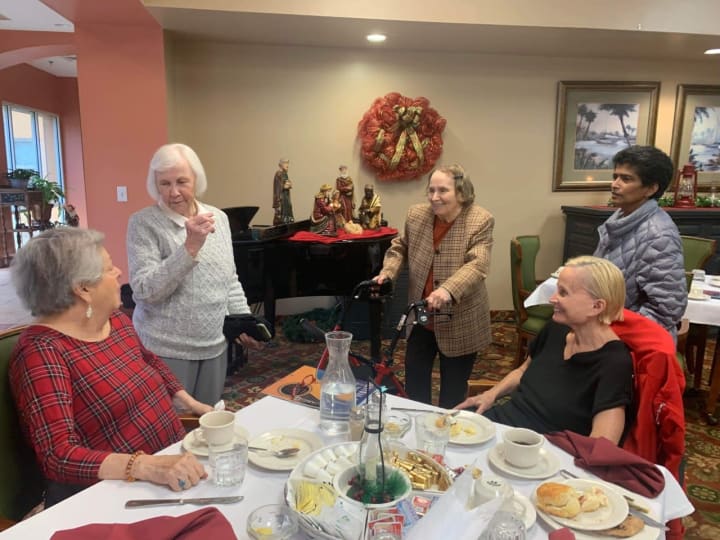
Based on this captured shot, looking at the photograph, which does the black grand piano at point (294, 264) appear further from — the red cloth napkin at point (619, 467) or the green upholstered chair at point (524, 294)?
the red cloth napkin at point (619, 467)

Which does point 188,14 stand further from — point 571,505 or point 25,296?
point 571,505

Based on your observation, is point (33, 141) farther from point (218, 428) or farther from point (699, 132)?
point (218, 428)

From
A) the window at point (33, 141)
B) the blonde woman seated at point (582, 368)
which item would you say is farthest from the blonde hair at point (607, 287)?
the window at point (33, 141)

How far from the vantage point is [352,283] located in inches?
144

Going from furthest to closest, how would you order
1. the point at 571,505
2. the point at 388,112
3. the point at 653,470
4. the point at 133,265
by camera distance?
the point at 388,112
the point at 133,265
the point at 653,470
the point at 571,505

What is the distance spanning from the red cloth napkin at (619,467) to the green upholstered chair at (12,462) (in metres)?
1.40

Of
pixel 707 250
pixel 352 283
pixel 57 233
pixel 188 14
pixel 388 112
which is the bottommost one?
pixel 352 283

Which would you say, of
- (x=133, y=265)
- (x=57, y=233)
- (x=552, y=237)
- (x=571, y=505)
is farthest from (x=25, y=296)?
(x=552, y=237)

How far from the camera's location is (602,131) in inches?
199

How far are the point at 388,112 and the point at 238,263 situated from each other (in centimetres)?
206

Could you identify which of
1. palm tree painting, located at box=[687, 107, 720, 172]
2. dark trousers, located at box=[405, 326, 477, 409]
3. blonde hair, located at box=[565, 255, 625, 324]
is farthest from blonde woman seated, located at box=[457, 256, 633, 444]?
palm tree painting, located at box=[687, 107, 720, 172]

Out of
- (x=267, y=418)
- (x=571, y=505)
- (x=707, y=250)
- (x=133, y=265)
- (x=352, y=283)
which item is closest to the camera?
(x=571, y=505)

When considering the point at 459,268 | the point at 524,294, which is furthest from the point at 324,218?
the point at 459,268

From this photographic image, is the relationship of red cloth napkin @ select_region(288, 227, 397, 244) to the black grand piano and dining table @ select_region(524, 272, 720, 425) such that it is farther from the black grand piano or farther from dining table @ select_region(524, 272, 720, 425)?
dining table @ select_region(524, 272, 720, 425)
